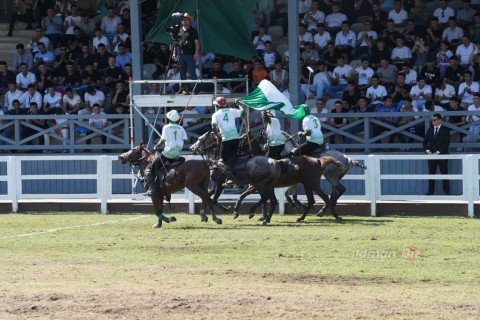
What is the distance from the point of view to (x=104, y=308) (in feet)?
47.0

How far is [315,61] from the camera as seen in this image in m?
30.6

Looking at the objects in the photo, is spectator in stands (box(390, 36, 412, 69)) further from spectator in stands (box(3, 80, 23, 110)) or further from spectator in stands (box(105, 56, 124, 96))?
spectator in stands (box(3, 80, 23, 110))

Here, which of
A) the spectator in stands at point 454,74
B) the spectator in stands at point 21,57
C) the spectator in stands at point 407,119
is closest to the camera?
the spectator in stands at point 407,119

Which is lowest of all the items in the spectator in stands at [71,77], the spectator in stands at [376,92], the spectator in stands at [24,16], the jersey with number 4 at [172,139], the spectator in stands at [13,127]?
the jersey with number 4 at [172,139]

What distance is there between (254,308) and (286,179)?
384 inches

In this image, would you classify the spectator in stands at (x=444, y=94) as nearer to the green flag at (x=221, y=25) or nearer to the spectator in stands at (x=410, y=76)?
the spectator in stands at (x=410, y=76)

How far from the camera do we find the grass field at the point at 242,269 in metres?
14.3

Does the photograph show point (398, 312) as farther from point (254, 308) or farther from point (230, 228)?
point (230, 228)

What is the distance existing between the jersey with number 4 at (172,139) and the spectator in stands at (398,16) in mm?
10179

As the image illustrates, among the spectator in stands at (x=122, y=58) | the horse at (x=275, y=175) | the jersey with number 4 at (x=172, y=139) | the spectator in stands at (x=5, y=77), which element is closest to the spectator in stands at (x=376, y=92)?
the horse at (x=275, y=175)

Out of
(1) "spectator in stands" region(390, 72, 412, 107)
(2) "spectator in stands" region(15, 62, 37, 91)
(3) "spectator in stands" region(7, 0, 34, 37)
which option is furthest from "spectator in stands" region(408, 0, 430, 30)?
(3) "spectator in stands" region(7, 0, 34, 37)

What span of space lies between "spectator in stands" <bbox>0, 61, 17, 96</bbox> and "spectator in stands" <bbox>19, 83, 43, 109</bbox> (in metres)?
1.24

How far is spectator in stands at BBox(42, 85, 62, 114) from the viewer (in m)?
31.4

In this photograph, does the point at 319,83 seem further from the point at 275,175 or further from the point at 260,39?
the point at 275,175
